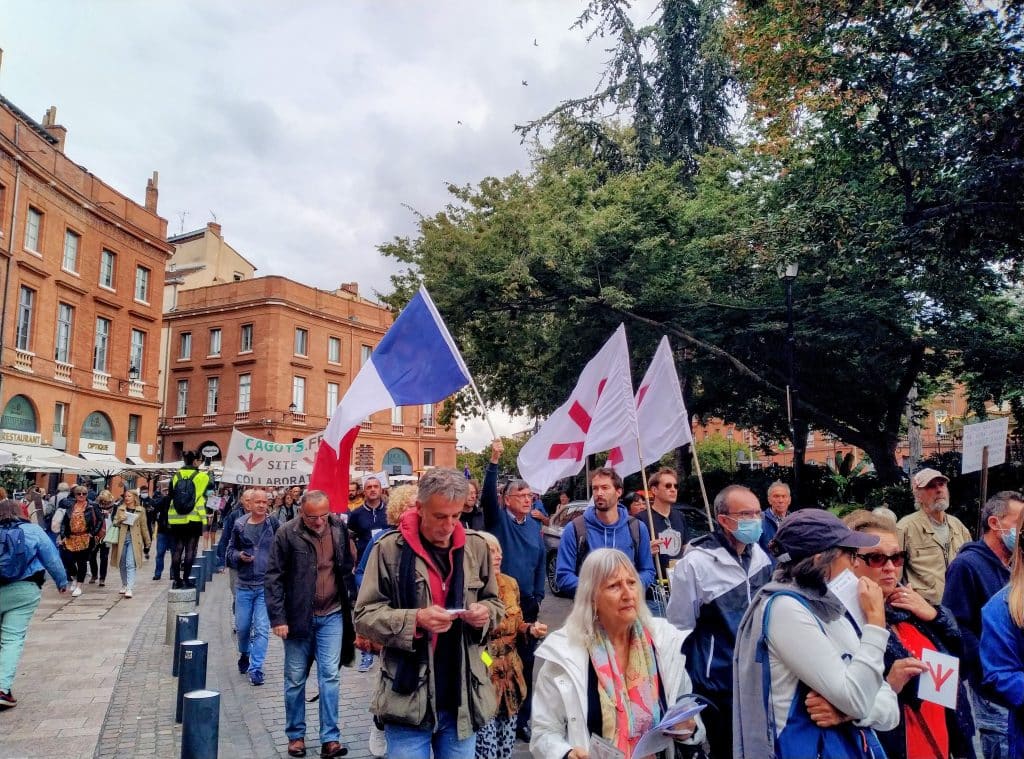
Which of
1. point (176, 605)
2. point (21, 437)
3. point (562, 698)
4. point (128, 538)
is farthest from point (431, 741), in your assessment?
point (21, 437)

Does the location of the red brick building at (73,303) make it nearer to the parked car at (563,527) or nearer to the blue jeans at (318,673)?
the parked car at (563,527)

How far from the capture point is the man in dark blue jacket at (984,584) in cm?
410

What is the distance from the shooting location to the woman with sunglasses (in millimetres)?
3371

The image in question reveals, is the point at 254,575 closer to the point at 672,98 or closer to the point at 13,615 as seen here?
the point at 13,615

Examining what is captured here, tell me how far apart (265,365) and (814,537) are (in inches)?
1812

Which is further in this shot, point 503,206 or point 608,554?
point 503,206

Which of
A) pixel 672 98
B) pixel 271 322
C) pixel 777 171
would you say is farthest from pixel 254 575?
pixel 271 322

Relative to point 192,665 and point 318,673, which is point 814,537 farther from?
point 192,665

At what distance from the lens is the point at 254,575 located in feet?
26.8

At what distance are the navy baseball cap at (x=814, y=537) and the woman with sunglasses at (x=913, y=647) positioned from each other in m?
0.26

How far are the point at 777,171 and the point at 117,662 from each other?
17015 mm

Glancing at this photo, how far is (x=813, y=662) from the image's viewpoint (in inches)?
106

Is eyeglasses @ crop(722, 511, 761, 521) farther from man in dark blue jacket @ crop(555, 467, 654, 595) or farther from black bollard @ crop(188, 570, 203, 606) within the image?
black bollard @ crop(188, 570, 203, 606)

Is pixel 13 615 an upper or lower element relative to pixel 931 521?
lower
